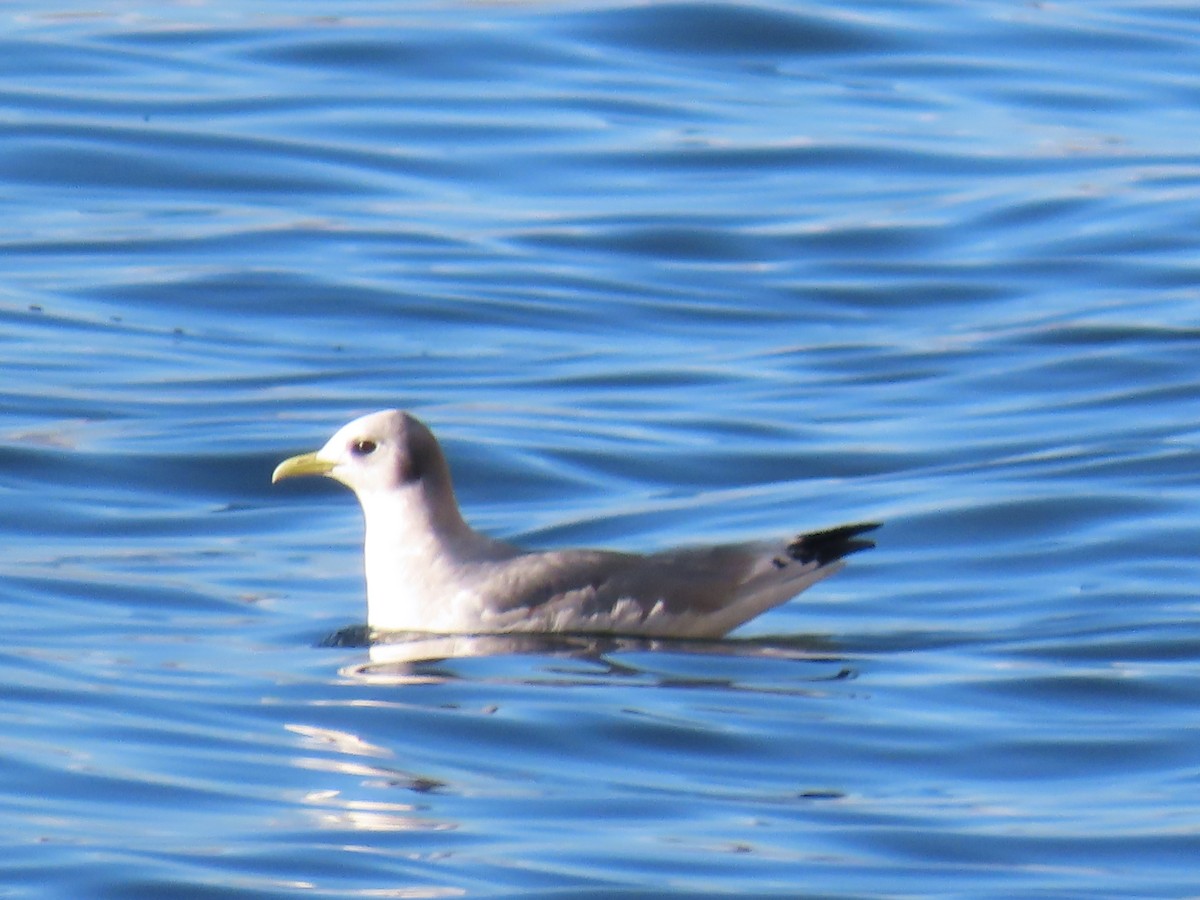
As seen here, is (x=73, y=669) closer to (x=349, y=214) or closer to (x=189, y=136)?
(x=349, y=214)

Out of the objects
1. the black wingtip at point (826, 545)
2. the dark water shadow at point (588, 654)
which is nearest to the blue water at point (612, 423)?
the dark water shadow at point (588, 654)

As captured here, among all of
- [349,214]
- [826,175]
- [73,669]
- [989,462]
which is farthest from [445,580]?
[826,175]

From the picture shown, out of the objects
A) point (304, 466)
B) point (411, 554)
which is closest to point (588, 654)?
Answer: point (411, 554)

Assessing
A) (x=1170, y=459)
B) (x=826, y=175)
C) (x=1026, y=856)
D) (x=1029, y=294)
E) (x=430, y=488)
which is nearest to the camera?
(x=1026, y=856)

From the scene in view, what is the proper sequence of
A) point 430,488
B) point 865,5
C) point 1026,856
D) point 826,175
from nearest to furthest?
point 1026,856
point 430,488
point 826,175
point 865,5

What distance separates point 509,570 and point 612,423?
3.85 meters

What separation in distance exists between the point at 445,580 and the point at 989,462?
146 inches

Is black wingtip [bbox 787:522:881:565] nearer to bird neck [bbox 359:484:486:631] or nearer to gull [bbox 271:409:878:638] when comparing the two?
gull [bbox 271:409:878:638]

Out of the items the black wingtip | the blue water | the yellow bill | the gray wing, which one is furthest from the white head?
the black wingtip

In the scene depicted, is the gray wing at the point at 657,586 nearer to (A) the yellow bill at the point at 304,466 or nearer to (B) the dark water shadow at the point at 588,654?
(B) the dark water shadow at the point at 588,654

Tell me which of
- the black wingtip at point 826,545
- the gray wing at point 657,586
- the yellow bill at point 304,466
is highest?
the yellow bill at point 304,466

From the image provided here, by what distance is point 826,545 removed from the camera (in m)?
9.69

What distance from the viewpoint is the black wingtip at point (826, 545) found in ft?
31.7

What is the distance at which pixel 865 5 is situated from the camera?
24.7 metres
